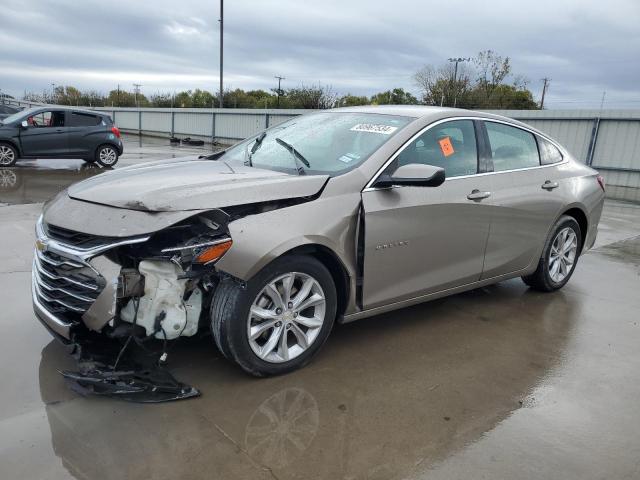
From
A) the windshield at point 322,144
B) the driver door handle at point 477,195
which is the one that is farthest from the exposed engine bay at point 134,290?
the driver door handle at point 477,195

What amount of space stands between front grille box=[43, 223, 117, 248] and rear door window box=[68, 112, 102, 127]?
12.0 m

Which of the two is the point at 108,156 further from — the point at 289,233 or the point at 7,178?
the point at 289,233

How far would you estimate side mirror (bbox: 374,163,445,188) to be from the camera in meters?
3.48

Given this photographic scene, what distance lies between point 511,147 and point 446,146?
36.4 inches

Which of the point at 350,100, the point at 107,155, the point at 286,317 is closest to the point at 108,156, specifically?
the point at 107,155

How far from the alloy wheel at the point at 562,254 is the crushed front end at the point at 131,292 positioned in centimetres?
355

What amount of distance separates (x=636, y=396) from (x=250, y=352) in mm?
2470

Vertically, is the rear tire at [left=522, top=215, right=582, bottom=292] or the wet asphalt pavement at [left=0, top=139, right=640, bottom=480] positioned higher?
the rear tire at [left=522, top=215, right=582, bottom=292]

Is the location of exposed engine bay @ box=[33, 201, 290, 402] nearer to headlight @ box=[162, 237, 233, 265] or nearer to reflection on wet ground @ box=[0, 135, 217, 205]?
headlight @ box=[162, 237, 233, 265]

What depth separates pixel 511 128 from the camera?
15.6 feet

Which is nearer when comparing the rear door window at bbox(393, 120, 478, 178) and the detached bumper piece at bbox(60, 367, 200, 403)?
the detached bumper piece at bbox(60, 367, 200, 403)

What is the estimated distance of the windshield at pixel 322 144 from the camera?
373 centimetres

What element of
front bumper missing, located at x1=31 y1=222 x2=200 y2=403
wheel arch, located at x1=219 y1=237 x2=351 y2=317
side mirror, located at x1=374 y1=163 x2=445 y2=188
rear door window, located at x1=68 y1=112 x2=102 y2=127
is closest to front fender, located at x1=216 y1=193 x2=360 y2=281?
wheel arch, located at x1=219 y1=237 x2=351 y2=317

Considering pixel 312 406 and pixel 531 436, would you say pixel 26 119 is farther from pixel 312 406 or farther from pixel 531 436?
pixel 531 436
